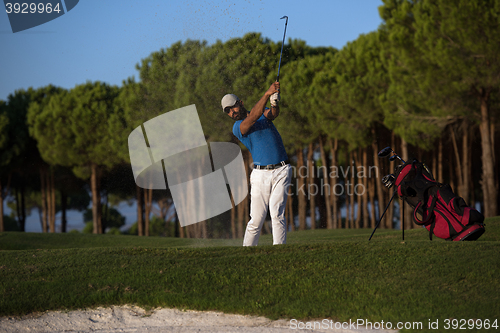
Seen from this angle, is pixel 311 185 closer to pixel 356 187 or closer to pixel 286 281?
pixel 356 187

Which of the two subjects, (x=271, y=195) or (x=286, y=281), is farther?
(x=271, y=195)

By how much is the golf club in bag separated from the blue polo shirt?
6.18ft

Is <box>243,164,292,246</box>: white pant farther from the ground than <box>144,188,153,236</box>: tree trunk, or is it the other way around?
<box>243,164,292,246</box>: white pant

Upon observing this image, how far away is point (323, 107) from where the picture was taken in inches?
998

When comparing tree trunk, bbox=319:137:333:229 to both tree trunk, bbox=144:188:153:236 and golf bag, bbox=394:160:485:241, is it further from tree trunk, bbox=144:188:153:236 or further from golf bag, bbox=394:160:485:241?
golf bag, bbox=394:160:485:241

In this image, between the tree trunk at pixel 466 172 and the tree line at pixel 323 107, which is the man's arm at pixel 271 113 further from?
the tree trunk at pixel 466 172

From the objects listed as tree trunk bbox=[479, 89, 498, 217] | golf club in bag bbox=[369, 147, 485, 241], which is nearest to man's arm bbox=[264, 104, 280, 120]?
golf club in bag bbox=[369, 147, 485, 241]

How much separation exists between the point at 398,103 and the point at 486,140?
410 cm

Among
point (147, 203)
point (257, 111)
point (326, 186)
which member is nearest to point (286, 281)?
point (257, 111)

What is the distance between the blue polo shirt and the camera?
7.17m

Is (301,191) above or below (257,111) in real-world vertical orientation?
below

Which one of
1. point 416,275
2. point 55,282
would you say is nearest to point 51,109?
point 55,282

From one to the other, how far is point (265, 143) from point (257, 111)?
1.83 feet

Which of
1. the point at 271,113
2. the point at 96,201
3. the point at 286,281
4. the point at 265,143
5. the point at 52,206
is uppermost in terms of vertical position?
the point at 271,113
